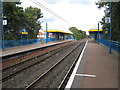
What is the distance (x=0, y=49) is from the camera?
13859 millimetres

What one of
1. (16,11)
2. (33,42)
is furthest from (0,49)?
(33,42)

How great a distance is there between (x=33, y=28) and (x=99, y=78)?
2102cm

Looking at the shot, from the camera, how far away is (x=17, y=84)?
522 cm

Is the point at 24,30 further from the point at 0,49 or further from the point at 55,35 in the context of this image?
the point at 55,35

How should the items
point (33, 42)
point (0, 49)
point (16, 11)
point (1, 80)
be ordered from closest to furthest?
point (1, 80) < point (0, 49) < point (16, 11) < point (33, 42)

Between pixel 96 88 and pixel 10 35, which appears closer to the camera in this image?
pixel 96 88

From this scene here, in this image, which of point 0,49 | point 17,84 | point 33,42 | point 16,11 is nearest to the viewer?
point 17,84

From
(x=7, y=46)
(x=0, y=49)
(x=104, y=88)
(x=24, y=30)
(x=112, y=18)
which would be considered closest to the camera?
(x=104, y=88)

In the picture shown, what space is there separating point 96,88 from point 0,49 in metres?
12.6

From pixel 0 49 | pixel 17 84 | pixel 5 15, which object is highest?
pixel 5 15

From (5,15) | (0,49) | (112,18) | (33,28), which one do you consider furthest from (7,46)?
(112,18)

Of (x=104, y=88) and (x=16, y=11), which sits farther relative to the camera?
(x=16, y=11)

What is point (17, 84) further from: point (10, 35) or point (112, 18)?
point (10, 35)

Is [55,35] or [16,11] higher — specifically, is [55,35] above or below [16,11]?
below
